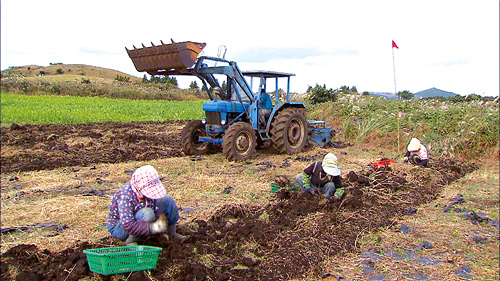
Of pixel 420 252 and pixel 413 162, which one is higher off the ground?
pixel 413 162

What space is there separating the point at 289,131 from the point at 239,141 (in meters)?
1.82

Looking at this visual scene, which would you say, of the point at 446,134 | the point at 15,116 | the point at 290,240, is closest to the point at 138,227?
the point at 290,240

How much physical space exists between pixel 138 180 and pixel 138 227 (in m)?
0.44

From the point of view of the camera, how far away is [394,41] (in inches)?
402

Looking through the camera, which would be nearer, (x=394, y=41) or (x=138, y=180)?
(x=138, y=180)

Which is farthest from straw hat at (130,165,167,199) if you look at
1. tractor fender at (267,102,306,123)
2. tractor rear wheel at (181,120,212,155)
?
tractor fender at (267,102,306,123)

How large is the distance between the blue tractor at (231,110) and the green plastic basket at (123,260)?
17.8ft

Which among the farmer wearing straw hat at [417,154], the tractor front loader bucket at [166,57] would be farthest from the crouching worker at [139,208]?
the farmer wearing straw hat at [417,154]

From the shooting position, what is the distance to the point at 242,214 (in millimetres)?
5254

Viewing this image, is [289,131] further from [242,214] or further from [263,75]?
[242,214]

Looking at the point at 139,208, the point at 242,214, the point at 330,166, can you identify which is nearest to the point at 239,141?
the point at 330,166

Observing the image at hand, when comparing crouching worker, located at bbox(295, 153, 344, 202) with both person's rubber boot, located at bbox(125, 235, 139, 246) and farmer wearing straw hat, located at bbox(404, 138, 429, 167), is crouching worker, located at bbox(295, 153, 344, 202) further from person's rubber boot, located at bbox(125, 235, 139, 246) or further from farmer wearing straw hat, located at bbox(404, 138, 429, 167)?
farmer wearing straw hat, located at bbox(404, 138, 429, 167)

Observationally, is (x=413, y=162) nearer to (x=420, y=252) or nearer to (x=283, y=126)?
(x=283, y=126)

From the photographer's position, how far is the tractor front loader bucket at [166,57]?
8242mm
